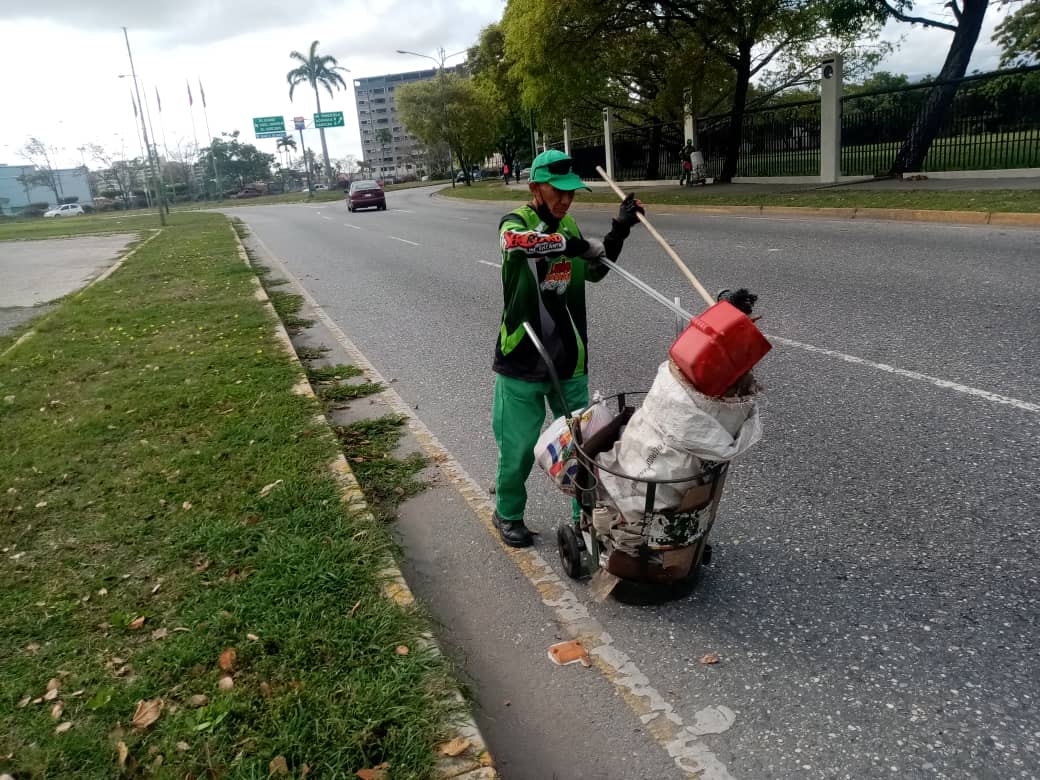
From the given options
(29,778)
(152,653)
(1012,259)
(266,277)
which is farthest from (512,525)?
Result: (266,277)

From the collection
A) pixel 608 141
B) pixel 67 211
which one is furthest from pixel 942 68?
pixel 67 211

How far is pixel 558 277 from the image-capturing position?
3.33 metres

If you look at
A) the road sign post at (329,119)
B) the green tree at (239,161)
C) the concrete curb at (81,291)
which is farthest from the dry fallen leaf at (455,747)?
the green tree at (239,161)

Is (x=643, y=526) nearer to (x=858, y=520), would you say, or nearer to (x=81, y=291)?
(x=858, y=520)

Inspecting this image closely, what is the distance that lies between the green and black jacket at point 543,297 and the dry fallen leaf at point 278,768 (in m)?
1.70

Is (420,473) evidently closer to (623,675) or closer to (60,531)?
(60,531)

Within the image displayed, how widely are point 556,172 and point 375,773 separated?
2189 millimetres

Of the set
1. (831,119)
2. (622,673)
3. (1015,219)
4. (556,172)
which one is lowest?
(622,673)

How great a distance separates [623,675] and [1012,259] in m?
8.44

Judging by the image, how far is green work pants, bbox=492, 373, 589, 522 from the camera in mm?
3475

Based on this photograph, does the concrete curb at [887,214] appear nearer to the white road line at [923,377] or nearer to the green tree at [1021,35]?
the white road line at [923,377]

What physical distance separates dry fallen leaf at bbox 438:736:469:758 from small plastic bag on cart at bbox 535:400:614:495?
107cm

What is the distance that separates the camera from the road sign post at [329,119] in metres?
74.3

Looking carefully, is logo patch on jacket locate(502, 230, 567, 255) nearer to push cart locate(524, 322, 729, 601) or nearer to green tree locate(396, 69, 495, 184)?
push cart locate(524, 322, 729, 601)
